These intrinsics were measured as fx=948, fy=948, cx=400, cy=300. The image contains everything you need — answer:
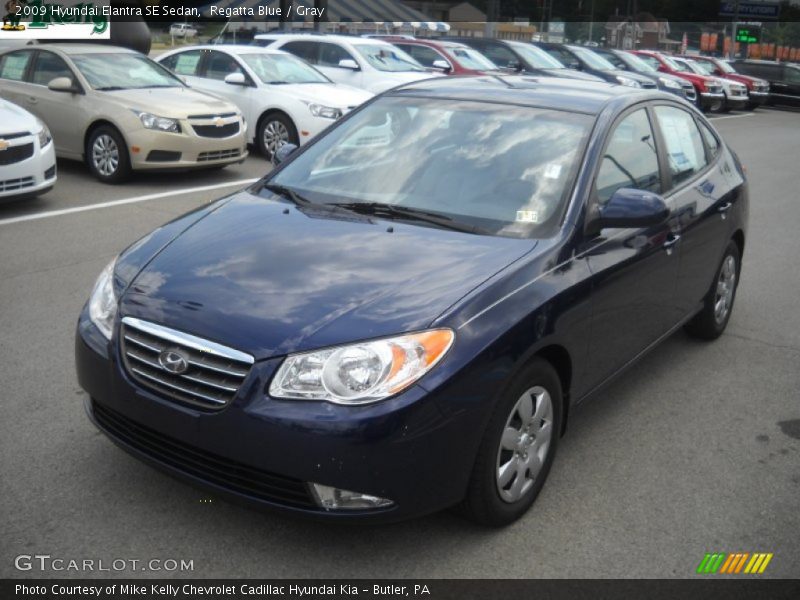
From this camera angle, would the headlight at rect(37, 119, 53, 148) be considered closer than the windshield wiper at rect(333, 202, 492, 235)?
No

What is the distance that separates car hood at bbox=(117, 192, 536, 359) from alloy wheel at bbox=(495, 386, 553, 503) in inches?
20.0

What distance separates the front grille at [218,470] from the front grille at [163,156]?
7681 mm

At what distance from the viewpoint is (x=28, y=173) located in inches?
Answer: 347

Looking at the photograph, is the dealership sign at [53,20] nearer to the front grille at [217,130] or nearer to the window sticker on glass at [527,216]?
the front grille at [217,130]

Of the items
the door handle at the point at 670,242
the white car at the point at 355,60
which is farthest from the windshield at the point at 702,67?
the door handle at the point at 670,242

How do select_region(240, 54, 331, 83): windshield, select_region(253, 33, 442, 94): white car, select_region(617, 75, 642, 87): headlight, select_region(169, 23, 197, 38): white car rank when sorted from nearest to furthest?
select_region(240, 54, 331, 83): windshield, select_region(253, 33, 442, 94): white car, select_region(617, 75, 642, 87): headlight, select_region(169, 23, 197, 38): white car

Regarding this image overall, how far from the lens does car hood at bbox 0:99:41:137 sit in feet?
28.5

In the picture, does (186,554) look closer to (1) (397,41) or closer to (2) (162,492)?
(2) (162,492)

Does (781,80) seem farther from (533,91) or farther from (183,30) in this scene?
(533,91)

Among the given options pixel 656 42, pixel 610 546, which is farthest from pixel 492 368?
pixel 656 42

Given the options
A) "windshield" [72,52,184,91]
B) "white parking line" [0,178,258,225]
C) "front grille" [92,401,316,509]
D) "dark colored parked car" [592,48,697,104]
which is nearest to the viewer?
"front grille" [92,401,316,509]

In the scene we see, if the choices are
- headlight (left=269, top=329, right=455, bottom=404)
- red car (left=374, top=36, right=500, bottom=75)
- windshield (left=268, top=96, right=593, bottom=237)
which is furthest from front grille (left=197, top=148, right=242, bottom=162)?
red car (left=374, top=36, right=500, bottom=75)

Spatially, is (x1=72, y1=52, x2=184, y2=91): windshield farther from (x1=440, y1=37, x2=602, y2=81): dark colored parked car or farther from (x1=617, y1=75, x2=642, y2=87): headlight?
(x1=617, y1=75, x2=642, y2=87): headlight

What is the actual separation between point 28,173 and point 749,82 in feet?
86.3
